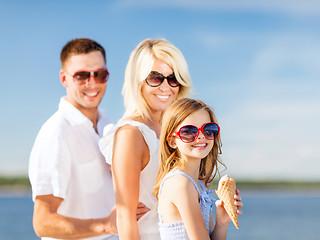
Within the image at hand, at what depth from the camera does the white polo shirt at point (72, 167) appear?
376cm

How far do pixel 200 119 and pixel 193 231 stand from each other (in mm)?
598

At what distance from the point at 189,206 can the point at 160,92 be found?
3.21ft

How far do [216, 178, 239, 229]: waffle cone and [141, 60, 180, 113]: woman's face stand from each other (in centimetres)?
88

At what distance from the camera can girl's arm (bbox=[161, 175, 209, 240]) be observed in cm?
254

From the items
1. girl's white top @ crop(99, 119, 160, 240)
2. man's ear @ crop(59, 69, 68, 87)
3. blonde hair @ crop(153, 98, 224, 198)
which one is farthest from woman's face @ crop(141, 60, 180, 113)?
man's ear @ crop(59, 69, 68, 87)

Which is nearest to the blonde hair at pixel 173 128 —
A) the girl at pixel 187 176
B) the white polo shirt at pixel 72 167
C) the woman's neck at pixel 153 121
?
the girl at pixel 187 176

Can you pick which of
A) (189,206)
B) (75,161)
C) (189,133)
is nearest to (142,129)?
(189,133)

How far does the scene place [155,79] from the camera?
3.26 m

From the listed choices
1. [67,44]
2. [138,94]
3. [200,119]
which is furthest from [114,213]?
[67,44]

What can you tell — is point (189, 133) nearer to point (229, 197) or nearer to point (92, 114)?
point (229, 197)

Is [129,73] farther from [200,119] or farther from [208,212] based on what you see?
[208,212]

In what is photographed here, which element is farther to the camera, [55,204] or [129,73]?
[55,204]

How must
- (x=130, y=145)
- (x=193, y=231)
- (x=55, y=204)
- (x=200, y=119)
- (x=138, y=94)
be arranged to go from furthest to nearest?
(x=55, y=204) → (x=138, y=94) → (x=130, y=145) → (x=200, y=119) → (x=193, y=231)

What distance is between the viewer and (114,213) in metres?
3.34
